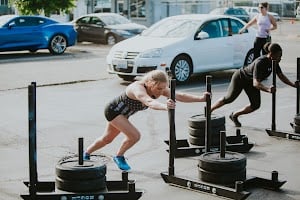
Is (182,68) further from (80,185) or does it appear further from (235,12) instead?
(235,12)

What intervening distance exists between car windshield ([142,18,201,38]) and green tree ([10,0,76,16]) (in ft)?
43.0

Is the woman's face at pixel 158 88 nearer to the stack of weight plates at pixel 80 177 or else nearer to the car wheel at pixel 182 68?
the stack of weight plates at pixel 80 177

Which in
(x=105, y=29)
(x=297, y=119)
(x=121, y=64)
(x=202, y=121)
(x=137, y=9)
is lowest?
(x=297, y=119)

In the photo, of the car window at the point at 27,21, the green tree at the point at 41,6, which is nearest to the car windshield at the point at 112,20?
the green tree at the point at 41,6

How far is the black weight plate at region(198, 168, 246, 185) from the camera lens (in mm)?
6902

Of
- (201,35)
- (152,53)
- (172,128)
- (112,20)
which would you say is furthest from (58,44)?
(172,128)

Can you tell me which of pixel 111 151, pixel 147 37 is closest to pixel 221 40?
pixel 147 37

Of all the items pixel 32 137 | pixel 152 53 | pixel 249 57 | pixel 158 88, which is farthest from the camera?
pixel 249 57

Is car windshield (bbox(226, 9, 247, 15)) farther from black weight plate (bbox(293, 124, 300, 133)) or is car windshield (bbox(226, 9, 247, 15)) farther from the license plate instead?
black weight plate (bbox(293, 124, 300, 133))

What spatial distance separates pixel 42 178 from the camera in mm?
7641

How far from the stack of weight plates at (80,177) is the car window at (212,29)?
10.2 metres

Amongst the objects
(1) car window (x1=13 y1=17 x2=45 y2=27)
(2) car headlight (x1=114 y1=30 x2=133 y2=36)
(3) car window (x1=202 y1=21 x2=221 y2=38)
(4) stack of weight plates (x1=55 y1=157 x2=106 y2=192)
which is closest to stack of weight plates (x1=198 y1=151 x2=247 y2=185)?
(4) stack of weight plates (x1=55 y1=157 x2=106 y2=192)

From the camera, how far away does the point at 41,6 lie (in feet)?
94.9

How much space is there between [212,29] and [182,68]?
1.53 meters
